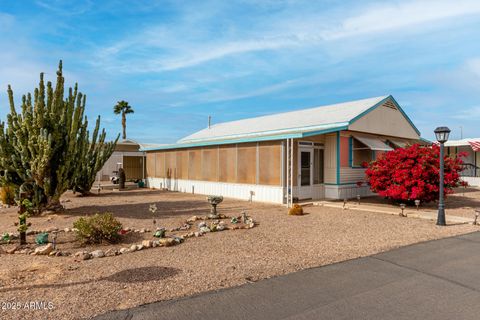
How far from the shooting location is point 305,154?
567 inches

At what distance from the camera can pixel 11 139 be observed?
1120 cm

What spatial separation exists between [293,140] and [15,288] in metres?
10.9

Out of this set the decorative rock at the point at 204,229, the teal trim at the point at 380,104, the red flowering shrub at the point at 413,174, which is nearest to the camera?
the decorative rock at the point at 204,229

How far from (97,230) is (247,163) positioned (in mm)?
8879

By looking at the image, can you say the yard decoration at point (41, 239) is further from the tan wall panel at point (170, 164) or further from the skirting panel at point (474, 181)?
the skirting panel at point (474, 181)

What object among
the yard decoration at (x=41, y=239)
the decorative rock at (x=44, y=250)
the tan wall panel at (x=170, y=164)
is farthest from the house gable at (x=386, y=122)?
the decorative rock at (x=44, y=250)

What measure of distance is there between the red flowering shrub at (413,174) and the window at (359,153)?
2.04m

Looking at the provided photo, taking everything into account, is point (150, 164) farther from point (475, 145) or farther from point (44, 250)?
point (475, 145)

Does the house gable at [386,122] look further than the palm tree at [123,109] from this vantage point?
No

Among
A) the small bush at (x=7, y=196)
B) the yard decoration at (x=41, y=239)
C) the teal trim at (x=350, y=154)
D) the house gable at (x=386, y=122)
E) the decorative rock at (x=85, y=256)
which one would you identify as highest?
the house gable at (x=386, y=122)

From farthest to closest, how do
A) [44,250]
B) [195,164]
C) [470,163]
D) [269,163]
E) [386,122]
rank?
1. [470,163]
2. [195,164]
3. [386,122]
4. [269,163]
5. [44,250]

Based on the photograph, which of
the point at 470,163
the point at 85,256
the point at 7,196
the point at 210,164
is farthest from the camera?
the point at 470,163

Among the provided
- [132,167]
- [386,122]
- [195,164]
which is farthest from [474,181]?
[132,167]

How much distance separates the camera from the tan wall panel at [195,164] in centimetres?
1838
